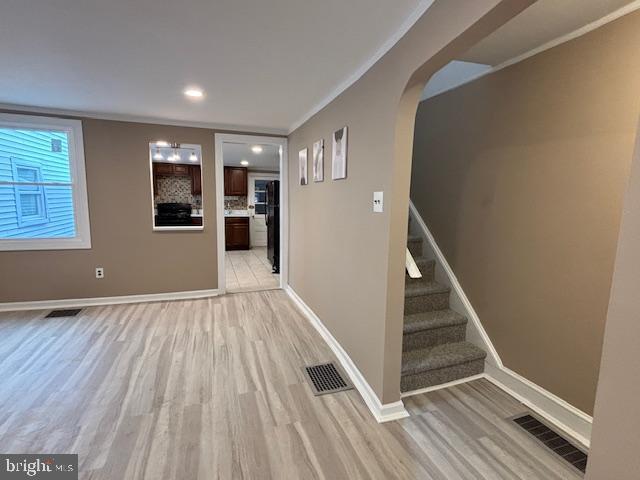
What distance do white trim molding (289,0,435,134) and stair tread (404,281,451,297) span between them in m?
1.67

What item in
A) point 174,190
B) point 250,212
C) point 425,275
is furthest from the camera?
point 250,212

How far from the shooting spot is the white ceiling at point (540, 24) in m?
1.45

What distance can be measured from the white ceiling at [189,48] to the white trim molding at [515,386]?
1780 millimetres

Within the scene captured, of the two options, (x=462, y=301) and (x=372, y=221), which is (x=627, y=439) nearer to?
(x=372, y=221)

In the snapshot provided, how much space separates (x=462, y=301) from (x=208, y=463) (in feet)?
6.75

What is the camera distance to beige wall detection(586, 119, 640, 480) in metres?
0.65

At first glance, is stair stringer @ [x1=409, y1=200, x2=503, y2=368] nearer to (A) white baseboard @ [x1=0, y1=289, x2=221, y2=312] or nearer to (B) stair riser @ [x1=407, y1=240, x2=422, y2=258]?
(B) stair riser @ [x1=407, y1=240, x2=422, y2=258]

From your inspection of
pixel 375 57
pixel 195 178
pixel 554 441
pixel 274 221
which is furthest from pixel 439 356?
pixel 195 178

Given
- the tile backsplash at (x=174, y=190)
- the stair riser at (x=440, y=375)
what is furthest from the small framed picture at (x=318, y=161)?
the tile backsplash at (x=174, y=190)

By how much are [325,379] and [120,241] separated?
2.95m

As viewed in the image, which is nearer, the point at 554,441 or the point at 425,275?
the point at 554,441

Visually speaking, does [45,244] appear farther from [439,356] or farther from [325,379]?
[439,356]

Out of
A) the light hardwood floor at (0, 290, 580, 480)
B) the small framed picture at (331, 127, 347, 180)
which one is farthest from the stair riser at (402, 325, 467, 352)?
the small framed picture at (331, 127, 347, 180)

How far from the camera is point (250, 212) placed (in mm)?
7453
